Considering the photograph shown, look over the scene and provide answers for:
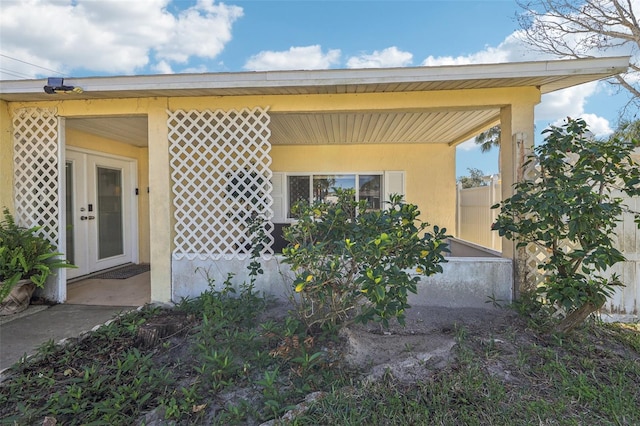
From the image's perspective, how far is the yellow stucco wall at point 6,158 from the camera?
164 inches

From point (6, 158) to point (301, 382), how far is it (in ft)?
14.9

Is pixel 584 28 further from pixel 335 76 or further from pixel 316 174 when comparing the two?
pixel 335 76

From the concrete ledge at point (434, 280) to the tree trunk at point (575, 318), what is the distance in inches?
27.8

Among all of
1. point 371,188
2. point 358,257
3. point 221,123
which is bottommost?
point 358,257

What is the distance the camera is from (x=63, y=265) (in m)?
4.17

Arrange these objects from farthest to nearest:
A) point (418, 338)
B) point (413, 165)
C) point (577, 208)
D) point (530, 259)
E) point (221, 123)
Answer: point (413, 165) → point (221, 123) → point (530, 259) → point (418, 338) → point (577, 208)

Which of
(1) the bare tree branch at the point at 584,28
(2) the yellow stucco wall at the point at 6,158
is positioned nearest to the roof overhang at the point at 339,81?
(2) the yellow stucco wall at the point at 6,158

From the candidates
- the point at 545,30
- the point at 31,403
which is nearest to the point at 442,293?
the point at 31,403

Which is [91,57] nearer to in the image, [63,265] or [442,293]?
[63,265]

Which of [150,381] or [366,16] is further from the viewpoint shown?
[366,16]

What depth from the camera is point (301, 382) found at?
2391mm

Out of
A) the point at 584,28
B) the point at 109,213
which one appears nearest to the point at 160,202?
the point at 109,213

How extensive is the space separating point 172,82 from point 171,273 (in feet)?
7.28

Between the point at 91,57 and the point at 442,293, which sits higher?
the point at 91,57
